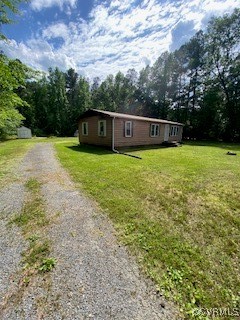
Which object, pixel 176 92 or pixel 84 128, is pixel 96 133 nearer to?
pixel 84 128

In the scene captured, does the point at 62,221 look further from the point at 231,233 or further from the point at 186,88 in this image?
the point at 186,88

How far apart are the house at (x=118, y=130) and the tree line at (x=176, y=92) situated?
7108 mm

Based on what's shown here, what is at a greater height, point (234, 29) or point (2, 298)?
point (234, 29)

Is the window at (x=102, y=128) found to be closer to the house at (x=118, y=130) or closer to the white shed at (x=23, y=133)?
the house at (x=118, y=130)

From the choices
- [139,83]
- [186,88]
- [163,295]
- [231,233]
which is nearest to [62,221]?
[163,295]

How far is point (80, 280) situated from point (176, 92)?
3386 centimetres

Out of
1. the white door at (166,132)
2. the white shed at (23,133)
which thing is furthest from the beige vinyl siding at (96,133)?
the white shed at (23,133)

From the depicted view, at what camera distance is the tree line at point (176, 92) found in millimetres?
25109

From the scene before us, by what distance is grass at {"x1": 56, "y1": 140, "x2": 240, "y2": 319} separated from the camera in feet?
6.94

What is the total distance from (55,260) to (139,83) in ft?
125

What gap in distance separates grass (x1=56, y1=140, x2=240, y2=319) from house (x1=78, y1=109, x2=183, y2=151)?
6.64 meters

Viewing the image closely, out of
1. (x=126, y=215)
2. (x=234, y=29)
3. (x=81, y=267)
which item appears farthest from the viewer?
(x=234, y=29)

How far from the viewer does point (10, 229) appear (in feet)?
10.3

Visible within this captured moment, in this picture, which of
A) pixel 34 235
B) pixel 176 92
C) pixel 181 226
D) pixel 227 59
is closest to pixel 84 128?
pixel 34 235
